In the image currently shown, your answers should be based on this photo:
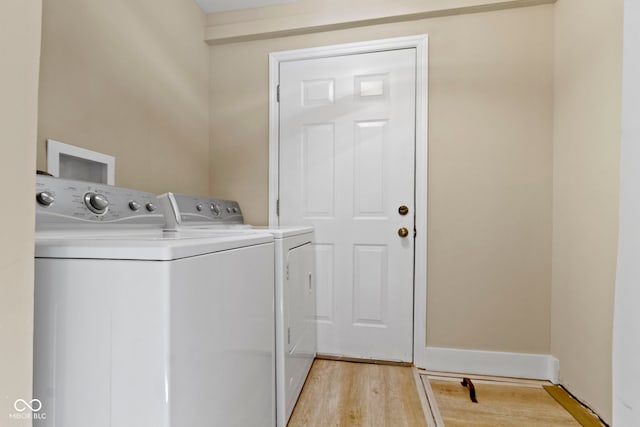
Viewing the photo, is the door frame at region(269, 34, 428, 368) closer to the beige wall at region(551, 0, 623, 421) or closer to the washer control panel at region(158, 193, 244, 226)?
the beige wall at region(551, 0, 623, 421)

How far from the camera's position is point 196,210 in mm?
1589

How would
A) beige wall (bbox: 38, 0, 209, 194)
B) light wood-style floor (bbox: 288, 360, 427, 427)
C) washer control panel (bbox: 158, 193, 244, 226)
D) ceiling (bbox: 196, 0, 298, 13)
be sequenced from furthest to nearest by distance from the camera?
ceiling (bbox: 196, 0, 298, 13)
washer control panel (bbox: 158, 193, 244, 226)
light wood-style floor (bbox: 288, 360, 427, 427)
beige wall (bbox: 38, 0, 209, 194)

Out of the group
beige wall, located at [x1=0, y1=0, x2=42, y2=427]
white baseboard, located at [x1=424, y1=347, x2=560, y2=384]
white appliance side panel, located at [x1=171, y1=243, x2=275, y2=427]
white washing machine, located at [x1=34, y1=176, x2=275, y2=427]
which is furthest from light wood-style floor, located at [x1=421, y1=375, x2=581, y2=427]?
beige wall, located at [x1=0, y1=0, x2=42, y2=427]

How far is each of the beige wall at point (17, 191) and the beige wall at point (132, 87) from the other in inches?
31.0

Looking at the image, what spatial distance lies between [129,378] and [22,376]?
0.16 metres

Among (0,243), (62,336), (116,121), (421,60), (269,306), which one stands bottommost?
(269,306)

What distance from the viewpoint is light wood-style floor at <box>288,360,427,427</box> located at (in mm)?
1324

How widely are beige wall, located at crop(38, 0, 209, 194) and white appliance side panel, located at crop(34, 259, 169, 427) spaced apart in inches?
31.5

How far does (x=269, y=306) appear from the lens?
110 centimetres

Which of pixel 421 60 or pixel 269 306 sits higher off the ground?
pixel 421 60

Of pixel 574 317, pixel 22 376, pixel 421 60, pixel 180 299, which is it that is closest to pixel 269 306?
pixel 180 299

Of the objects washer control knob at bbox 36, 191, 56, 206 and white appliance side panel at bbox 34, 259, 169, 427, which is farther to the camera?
washer control knob at bbox 36, 191, 56, 206

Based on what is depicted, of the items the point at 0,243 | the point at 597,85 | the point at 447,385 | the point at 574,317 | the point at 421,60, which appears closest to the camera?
the point at 0,243

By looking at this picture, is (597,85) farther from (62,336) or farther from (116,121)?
(116,121)
